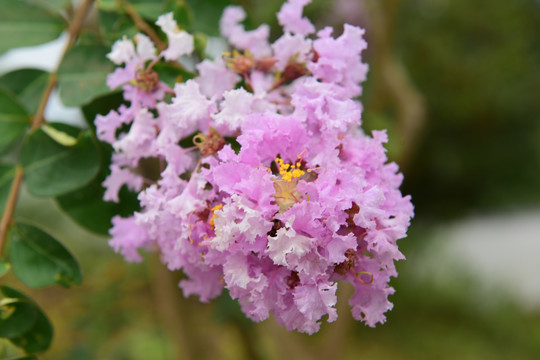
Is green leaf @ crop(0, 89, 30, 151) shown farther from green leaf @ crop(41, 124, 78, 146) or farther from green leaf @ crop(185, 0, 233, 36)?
green leaf @ crop(185, 0, 233, 36)

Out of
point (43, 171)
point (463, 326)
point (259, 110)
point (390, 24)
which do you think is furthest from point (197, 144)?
point (463, 326)

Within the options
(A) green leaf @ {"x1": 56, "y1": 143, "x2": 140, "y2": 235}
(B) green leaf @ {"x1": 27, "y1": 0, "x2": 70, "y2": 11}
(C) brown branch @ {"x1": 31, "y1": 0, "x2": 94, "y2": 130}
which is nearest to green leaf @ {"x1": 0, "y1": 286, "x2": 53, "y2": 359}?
(A) green leaf @ {"x1": 56, "y1": 143, "x2": 140, "y2": 235}

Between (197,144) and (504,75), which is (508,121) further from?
(197,144)

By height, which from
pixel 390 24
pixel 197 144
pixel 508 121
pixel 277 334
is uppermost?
pixel 508 121

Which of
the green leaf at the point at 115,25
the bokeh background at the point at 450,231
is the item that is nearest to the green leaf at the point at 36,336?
the green leaf at the point at 115,25

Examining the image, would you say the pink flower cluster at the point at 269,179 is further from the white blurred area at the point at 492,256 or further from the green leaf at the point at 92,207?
the white blurred area at the point at 492,256

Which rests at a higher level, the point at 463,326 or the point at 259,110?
the point at 463,326

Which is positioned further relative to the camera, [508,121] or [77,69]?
[508,121]

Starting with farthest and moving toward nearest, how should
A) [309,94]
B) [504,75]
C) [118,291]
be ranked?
1. [504,75]
2. [118,291]
3. [309,94]
